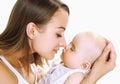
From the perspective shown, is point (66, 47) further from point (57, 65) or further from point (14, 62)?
point (14, 62)

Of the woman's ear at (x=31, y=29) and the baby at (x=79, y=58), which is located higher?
the woman's ear at (x=31, y=29)

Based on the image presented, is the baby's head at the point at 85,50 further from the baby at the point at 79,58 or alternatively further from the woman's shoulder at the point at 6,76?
the woman's shoulder at the point at 6,76

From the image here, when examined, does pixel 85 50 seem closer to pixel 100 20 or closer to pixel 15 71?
pixel 15 71

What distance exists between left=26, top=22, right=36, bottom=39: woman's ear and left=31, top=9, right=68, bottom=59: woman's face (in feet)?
0.07

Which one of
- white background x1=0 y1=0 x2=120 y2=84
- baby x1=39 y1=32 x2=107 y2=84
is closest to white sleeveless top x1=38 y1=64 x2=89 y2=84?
baby x1=39 y1=32 x2=107 y2=84

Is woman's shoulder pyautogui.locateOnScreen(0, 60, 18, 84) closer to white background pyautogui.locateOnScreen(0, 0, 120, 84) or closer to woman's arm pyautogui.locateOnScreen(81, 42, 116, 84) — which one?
woman's arm pyautogui.locateOnScreen(81, 42, 116, 84)

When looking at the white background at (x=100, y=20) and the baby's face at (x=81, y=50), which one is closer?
the baby's face at (x=81, y=50)

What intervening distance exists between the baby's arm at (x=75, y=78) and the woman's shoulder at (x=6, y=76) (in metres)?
0.28

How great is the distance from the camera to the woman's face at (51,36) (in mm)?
1459

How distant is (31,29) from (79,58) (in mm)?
294

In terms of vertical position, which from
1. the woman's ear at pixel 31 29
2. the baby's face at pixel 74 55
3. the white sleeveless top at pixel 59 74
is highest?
the woman's ear at pixel 31 29

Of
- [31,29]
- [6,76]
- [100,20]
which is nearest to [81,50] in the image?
[31,29]

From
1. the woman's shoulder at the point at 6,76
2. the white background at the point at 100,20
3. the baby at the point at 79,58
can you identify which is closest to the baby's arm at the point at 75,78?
the baby at the point at 79,58

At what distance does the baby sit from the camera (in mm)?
1418
